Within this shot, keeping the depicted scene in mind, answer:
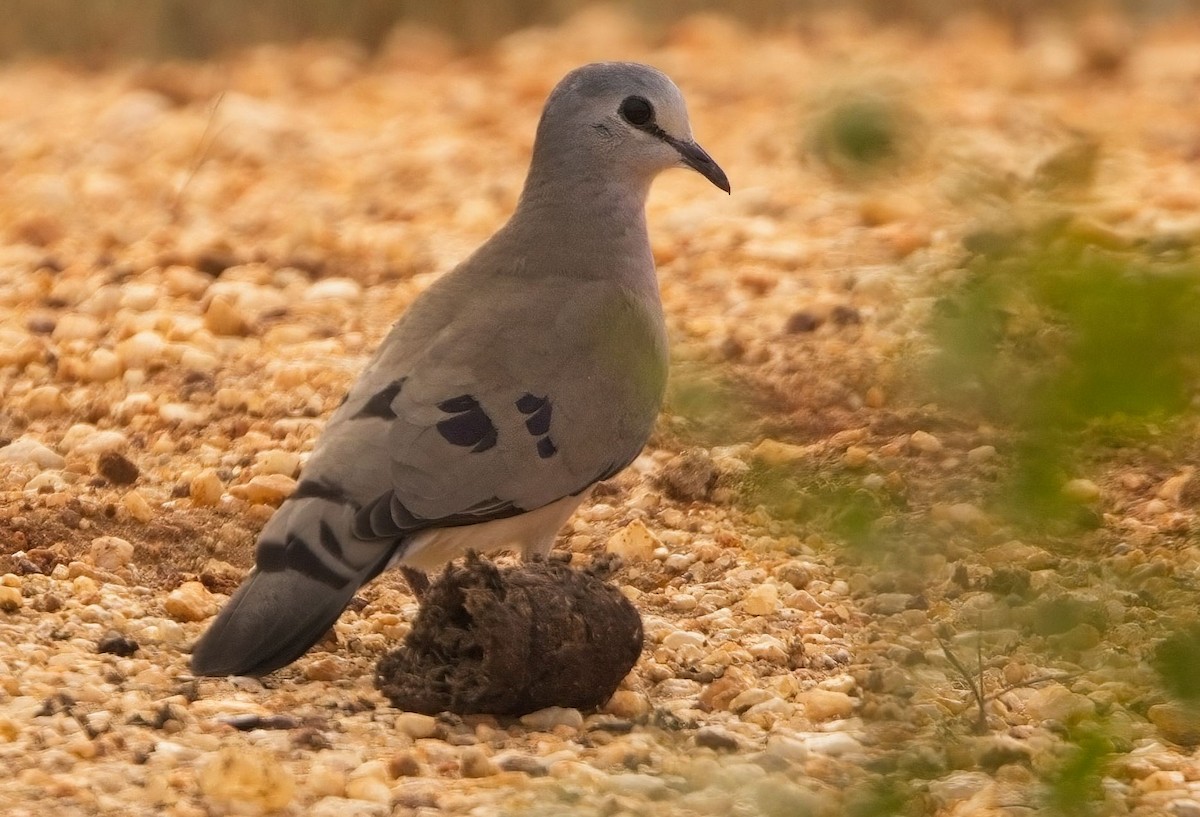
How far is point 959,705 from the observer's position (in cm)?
432

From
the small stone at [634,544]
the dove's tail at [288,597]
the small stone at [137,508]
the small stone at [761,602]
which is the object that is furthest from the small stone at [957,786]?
the small stone at [137,508]

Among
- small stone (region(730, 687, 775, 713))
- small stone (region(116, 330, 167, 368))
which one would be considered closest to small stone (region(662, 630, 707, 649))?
small stone (region(730, 687, 775, 713))

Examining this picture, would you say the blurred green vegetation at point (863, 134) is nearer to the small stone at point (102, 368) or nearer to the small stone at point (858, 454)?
the small stone at point (858, 454)

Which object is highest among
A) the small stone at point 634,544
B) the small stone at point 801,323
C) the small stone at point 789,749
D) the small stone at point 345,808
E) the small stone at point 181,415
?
the small stone at point 801,323

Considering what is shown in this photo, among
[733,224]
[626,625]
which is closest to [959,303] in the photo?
[626,625]

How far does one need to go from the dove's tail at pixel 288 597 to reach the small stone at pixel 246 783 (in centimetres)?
50

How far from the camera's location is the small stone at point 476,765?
12.7ft

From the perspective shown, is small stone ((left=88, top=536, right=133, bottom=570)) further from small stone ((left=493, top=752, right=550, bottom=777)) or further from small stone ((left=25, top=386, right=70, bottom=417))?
small stone ((left=493, top=752, right=550, bottom=777))

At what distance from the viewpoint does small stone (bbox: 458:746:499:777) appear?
388 cm

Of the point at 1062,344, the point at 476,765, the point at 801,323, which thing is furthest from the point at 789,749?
the point at 801,323

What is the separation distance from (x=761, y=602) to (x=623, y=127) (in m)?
1.44

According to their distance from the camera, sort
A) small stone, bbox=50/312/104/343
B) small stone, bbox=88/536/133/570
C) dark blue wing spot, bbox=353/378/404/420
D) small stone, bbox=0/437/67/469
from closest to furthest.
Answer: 1. dark blue wing spot, bbox=353/378/404/420
2. small stone, bbox=88/536/133/570
3. small stone, bbox=0/437/67/469
4. small stone, bbox=50/312/104/343

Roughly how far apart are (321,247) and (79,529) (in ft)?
10.0

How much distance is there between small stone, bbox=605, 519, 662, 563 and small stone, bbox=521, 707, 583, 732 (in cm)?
113
